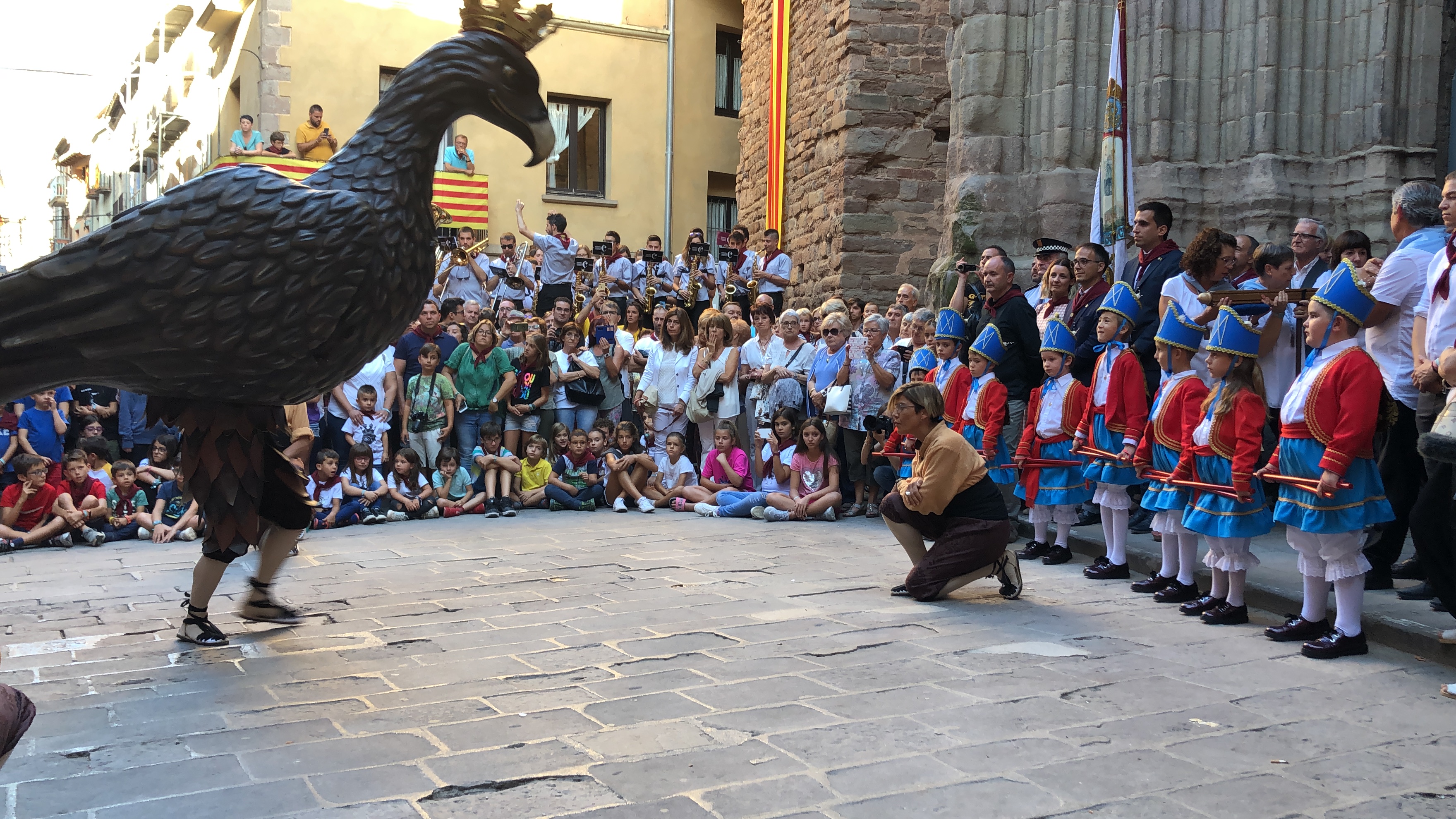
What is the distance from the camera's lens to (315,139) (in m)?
18.8

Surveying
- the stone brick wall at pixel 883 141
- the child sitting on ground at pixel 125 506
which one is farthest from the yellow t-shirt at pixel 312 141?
the child sitting on ground at pixel 125 506

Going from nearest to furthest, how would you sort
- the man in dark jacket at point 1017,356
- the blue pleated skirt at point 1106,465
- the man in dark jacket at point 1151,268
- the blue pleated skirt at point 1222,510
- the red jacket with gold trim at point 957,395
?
the blue pleated skirt at point 1222,510
the blue pleated skirt at point 1106,465
the man in dark jacket at point 1151,268
the man in dark jacket at point 1017,356
the red jacket with gold trim at point 957,395

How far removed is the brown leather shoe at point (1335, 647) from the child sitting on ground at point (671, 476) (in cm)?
623

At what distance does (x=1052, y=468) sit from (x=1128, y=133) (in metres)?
3.39

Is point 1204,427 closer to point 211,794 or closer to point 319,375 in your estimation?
point 319,375

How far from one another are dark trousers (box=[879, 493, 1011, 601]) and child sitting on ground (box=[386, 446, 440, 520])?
5.09 m

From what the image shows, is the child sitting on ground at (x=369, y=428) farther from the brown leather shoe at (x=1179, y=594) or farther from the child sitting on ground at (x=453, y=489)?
the brown leather shoe at (x=1179, y=594)

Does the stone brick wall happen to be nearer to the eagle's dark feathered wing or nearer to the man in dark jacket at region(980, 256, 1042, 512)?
the man in dark jacket at region(980, 256, 1042, 512)

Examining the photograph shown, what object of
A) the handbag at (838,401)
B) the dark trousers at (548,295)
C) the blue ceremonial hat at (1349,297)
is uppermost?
the dark trousers at (548,295)

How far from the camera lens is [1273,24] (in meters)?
9.34

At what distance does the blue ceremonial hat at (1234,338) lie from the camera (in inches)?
228

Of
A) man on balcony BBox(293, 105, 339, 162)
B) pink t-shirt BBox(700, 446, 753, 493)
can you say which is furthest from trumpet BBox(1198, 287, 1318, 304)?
man on balcony BBox(293, 105, 339, 162)

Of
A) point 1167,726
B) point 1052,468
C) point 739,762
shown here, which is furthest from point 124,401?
point 1167,726

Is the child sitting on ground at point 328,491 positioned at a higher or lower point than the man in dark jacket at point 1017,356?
lower
